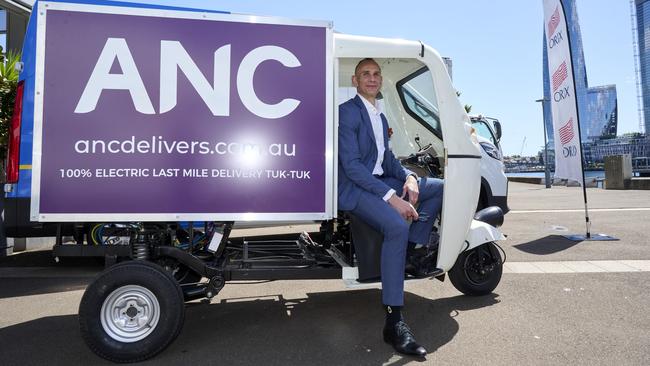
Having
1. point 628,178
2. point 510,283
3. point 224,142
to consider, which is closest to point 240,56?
point 224,142

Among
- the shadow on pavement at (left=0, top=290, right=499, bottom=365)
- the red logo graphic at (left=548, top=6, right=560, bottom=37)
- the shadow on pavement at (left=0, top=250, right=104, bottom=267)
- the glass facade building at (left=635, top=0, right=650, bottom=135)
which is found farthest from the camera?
the glass facade building at (left=635, top=0, right=650, bottom=135)

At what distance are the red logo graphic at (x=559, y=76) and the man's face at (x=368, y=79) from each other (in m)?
6.28

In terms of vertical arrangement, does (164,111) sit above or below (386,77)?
below

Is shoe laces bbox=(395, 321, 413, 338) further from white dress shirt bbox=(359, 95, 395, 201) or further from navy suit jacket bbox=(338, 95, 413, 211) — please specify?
white dress shirt bbox=(359, 95, 395, 201)

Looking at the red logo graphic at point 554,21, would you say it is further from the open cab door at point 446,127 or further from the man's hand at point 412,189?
the man's hand at point 412,189

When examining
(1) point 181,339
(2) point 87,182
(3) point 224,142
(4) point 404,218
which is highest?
(3) point 224,142

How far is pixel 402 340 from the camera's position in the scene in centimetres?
313

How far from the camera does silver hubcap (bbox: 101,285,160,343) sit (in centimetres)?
307

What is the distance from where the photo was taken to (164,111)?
10.1 feet

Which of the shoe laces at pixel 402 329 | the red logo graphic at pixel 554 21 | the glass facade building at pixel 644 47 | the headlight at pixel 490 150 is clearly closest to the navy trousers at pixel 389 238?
the shoe laces at pixel 402 329

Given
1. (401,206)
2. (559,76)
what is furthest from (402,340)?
(559,76)

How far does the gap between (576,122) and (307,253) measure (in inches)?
257

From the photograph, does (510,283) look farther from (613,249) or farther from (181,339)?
(181,339)

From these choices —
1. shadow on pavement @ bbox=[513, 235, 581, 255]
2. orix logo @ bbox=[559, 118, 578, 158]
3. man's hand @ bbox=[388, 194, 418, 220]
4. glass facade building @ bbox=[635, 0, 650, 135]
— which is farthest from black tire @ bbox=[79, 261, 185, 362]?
glass facade building @ bbox=[635, 0, 650, 135]
